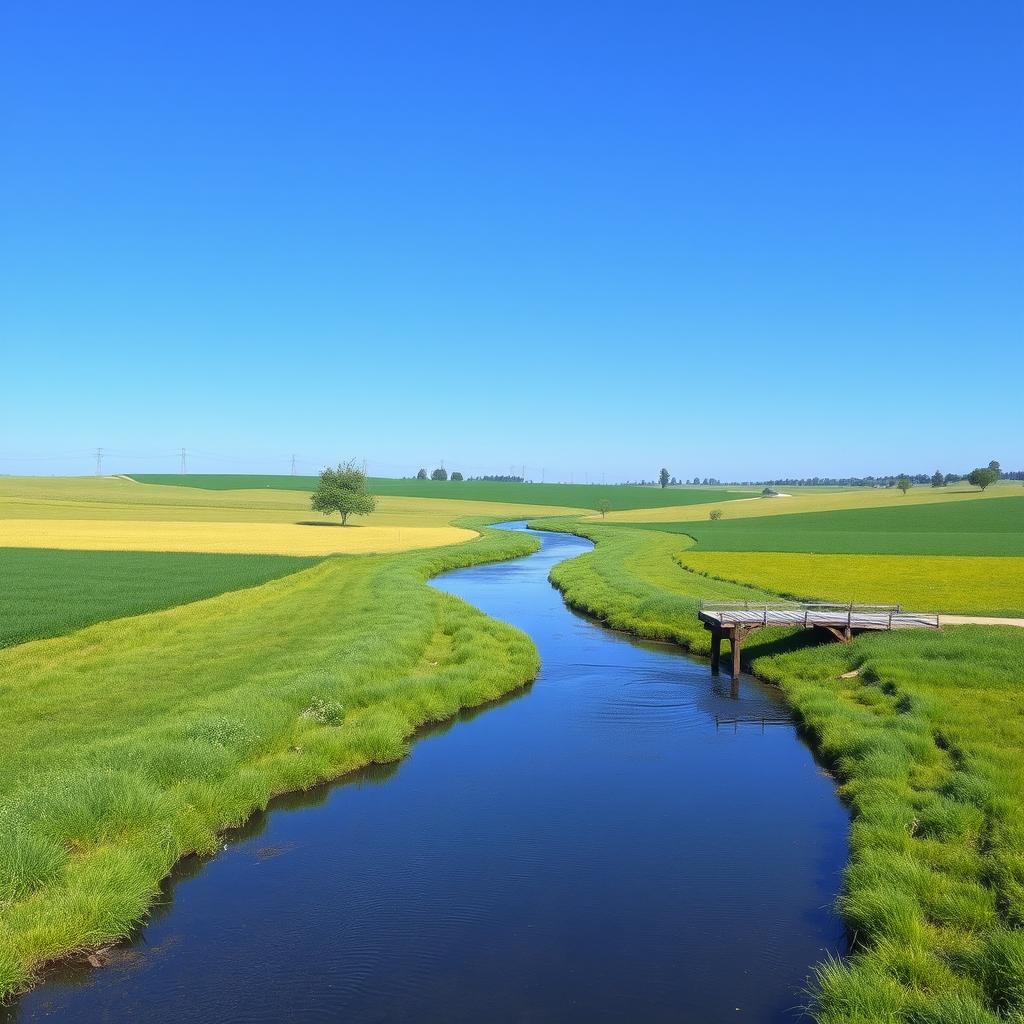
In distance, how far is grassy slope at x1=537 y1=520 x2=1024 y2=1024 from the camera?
9.73m

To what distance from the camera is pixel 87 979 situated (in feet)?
35.0

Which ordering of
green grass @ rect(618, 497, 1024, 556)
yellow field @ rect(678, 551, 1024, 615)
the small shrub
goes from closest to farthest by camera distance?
the small shrub
yellow field @ rect(678, 551, 1024, 615)
green grass @ rect(618, 497, 1024, 556)

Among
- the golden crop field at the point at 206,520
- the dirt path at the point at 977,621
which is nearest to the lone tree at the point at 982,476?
the golden crop field at the point at 206,520

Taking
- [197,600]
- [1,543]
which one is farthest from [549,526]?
[197,600]

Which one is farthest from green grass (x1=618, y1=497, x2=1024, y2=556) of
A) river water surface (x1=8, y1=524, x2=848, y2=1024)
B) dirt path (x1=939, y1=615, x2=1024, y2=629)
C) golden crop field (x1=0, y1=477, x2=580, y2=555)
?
river water surface (x1=8, y1=524, x2=848, y2=1024)

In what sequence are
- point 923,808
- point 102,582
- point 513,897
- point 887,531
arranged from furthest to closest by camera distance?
1. point 887,531
2. point 102,582
3. point 923,808
4. point 513,897

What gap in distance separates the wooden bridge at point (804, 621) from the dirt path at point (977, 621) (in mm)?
1013

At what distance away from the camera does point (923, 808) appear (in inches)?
590

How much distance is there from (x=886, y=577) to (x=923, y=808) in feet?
117

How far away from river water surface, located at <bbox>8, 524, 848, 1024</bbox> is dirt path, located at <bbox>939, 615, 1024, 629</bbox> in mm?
12644

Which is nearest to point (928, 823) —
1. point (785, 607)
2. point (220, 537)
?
point (785, 607)

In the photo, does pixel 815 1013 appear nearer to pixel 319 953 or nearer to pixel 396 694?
A: pixel 319 953

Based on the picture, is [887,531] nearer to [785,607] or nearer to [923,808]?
[785,607]

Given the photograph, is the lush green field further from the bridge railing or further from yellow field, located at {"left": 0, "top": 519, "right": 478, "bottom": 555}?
yellow field, located at {"left": 0, "top": 519, "right": 478, "bottom": 555}
